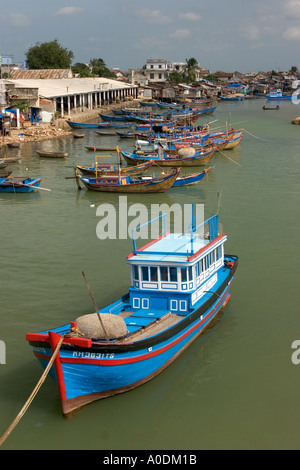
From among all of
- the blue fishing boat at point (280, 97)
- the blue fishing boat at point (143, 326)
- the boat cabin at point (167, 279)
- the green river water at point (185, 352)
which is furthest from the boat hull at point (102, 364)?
the blue fishing boat at point (280, 97)

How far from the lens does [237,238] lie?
20.1m

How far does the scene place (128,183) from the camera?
27781 millimetres

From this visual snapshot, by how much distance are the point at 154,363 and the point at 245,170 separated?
25342 mm

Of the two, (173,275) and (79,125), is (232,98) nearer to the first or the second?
(79,125)

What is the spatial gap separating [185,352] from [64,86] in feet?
189

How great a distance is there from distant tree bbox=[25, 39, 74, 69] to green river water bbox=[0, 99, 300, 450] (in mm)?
70630

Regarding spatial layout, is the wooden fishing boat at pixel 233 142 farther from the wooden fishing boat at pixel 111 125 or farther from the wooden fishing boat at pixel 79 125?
the wooden fishing boat at pixel 79 125

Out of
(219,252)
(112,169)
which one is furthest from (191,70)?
(219,252)

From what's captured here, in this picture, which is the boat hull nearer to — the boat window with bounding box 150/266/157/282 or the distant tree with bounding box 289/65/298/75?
the boat window with bounding box 150/266/157/282

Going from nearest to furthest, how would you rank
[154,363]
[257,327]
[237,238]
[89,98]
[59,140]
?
[154,363] → [257,327] → [237,238] → [59,140] → [89,98]

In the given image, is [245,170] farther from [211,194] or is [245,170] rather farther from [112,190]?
[112,190]

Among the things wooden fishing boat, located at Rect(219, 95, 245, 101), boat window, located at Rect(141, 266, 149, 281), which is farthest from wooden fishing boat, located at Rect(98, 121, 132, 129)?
wooden fishing boat, located at Rect(219, 95, 245, 101)

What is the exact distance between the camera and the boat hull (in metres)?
9.73
